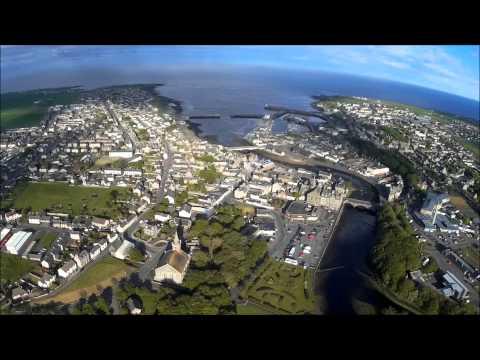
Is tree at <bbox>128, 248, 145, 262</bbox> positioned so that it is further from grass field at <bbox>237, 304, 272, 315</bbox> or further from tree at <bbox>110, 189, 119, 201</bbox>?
tree at <bbox>110, 189, 119, 201</bbox>

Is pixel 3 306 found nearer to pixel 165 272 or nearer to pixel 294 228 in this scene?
pixel 165 272

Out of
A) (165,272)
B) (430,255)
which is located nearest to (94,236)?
(165,272)

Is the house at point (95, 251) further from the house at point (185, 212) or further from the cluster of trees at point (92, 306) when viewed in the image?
the house at point (185, 212)

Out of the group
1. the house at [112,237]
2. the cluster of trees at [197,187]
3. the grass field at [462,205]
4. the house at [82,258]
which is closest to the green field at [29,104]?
the cluster of trees at [197,187]

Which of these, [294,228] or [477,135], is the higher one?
[477,135]
